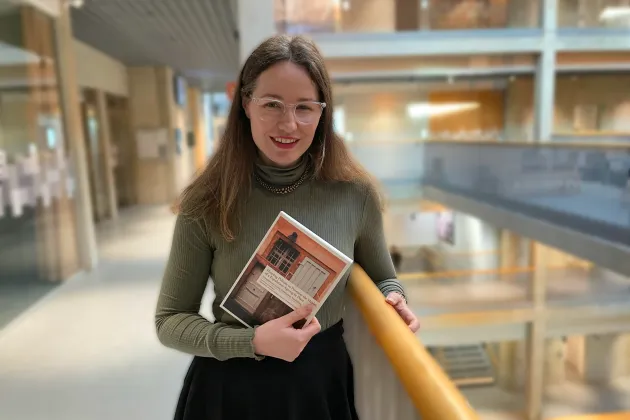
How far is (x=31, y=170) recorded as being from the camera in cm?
467

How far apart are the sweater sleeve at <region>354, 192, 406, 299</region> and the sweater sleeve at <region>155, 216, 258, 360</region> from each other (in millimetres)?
401

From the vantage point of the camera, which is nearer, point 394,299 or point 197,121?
point 394,299

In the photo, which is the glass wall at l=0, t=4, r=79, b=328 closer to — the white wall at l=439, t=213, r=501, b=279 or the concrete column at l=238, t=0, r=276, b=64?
the concrete column at l=238, t=0, r=276, b=64

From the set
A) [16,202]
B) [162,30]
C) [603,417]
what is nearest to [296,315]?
[16,202]

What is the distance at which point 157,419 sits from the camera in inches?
112

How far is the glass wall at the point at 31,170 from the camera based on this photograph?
4.27 meters

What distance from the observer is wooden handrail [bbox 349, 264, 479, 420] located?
0.71 m

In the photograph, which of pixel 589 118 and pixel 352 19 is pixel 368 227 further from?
pixel 589 118

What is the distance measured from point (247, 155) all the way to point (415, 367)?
0.64 meters

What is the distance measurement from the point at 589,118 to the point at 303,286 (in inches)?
525

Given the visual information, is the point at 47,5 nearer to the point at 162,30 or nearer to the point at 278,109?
the point at 162,30

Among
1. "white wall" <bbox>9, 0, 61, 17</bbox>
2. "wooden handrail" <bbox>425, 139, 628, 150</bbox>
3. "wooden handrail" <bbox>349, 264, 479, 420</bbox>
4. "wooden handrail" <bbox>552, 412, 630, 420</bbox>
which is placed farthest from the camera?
"wooden handrail" <bbox>552, 412, 630, 420</bbox>

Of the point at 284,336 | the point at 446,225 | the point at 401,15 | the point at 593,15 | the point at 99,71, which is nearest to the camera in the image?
the point at 284,336

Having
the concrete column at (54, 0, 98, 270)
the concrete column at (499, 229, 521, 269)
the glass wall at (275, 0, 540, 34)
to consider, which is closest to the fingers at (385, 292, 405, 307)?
the glass wall at (275, 0, 540, 34)
